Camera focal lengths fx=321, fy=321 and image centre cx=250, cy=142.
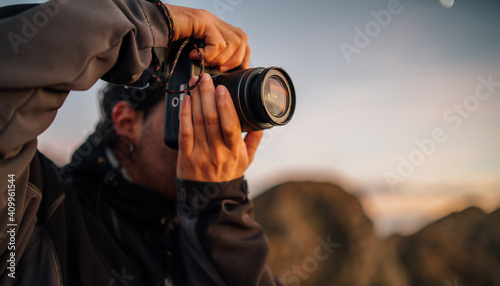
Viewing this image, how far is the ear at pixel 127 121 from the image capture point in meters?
1.08

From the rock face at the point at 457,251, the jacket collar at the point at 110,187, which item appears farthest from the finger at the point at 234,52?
the rock face at the point at 457,251

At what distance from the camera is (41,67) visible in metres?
0.46

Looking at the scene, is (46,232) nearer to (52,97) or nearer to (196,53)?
(52,97)

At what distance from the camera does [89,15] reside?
1.65ft

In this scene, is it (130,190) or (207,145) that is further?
(130,190)

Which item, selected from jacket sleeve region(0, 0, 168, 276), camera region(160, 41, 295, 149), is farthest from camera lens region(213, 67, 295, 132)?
jacket sleeve region(0, 0, 168, 276)

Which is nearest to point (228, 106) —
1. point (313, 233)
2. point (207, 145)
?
point (207, 145)

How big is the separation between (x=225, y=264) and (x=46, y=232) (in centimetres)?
39

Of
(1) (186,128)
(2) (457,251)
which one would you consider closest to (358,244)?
(2) (457,251)

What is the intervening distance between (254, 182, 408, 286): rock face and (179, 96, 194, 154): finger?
2437 mm

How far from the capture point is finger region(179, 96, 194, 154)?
792 millimetres

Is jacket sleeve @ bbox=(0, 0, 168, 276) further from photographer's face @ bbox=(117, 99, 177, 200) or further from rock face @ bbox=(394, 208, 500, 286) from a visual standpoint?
rock face @ bbox=(394, 208, 500, 286)

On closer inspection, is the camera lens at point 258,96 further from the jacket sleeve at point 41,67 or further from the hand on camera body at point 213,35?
the jacket sleeve at point 41,67

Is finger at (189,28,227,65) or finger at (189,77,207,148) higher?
finger at (189,28,227,65)
